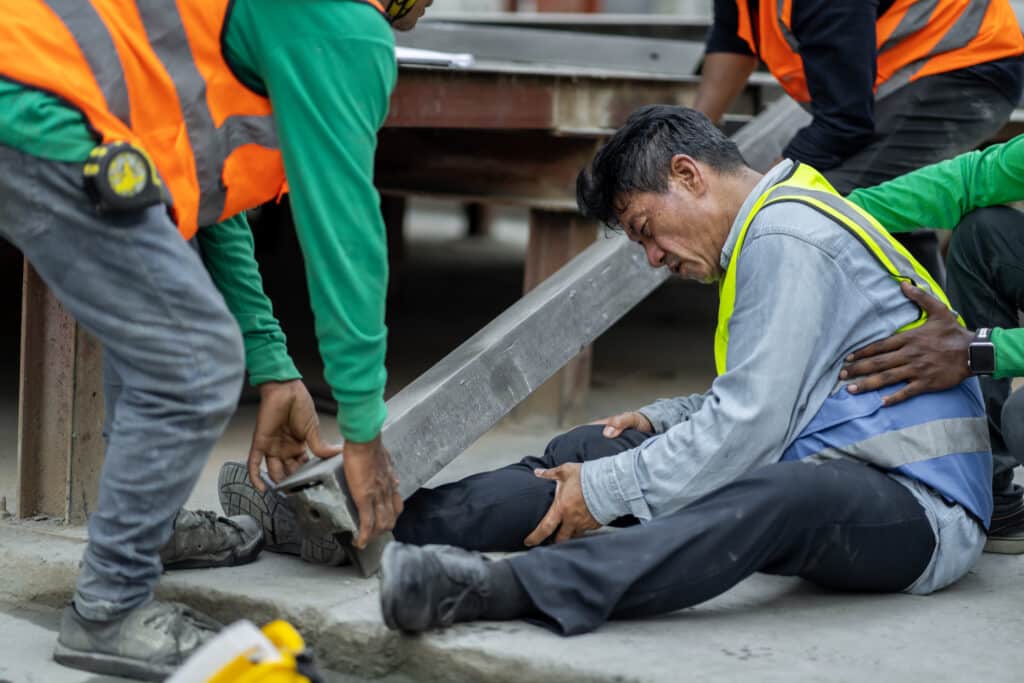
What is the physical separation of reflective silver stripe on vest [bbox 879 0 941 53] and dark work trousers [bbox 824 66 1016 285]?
A: 0.46 ft

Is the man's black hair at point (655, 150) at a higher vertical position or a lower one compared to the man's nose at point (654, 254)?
higher

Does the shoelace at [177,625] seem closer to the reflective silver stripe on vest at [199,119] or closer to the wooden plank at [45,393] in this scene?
the reflective silver stripe on vest at [199,119]

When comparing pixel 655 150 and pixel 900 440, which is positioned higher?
pixel 655 150

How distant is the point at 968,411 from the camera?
8.73 ft

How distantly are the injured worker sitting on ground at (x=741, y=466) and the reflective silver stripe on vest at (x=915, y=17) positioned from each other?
124 cm

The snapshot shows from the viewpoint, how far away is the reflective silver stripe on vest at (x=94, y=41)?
207 cm

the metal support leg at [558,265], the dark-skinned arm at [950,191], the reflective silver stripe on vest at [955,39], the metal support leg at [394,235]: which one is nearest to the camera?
the dark-skinned arm at [950,191]

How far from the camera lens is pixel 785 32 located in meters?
3.69

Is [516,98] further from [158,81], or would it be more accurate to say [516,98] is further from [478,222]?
[478,222]

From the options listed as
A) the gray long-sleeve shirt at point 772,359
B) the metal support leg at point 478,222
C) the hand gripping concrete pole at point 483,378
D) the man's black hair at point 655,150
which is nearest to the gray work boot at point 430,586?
the hand gripping concrete pole at point 483,378

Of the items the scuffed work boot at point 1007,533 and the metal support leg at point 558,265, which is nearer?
the scuffed work boot at point 1007,533

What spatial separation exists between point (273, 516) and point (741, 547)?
1030 mm

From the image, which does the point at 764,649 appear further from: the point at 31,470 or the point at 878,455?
the point at 31,470

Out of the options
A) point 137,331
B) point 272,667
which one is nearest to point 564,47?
point 137,331
